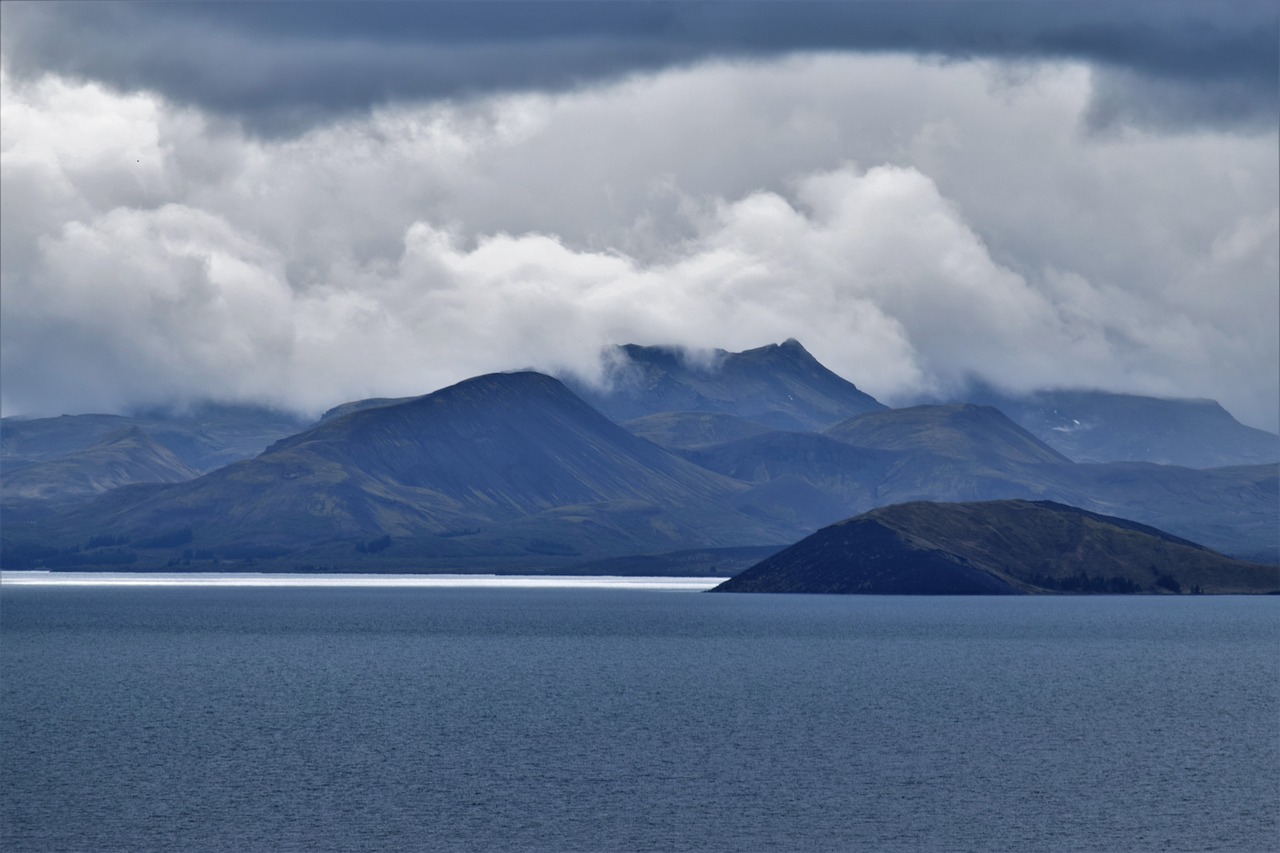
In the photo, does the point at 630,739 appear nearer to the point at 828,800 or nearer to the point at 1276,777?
the point at 828,800

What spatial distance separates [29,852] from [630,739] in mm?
45161

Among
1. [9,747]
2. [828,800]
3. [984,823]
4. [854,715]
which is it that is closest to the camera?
[984,823]

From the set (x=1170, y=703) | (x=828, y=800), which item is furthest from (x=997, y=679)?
(x=828, y=800)

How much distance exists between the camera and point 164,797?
87188 mm

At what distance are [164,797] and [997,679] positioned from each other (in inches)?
3665

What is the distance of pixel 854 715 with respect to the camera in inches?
4904

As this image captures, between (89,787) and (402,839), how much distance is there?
917 inches

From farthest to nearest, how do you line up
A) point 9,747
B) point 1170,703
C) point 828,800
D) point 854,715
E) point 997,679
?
point 997,679
point 1170,703
point 854,715
point 9,747
point 828,800

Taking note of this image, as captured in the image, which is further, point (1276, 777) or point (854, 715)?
point (854, 715)

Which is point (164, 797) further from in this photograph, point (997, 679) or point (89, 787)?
point (997, 679)

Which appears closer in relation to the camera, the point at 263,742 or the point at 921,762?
the point at 921,762

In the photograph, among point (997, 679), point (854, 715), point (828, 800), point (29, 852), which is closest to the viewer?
point (29, 852)

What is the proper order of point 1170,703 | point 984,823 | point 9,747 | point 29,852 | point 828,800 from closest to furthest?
point 29,852, point 984,823, point 828,800, point 9,747, point 1170,703

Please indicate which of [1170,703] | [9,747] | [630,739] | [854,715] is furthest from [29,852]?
[1170,703]
